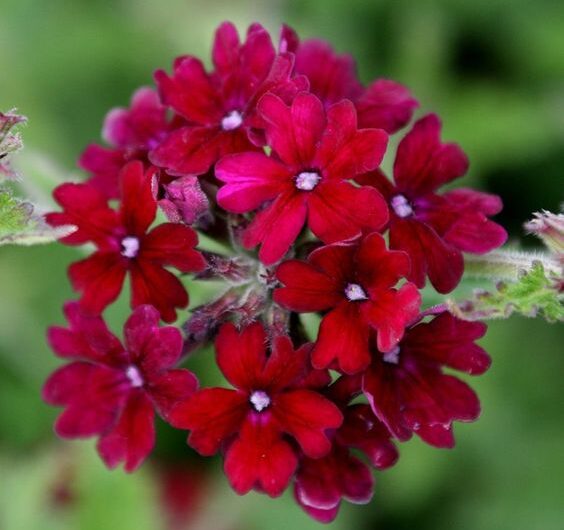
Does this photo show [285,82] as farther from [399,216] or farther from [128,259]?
[128,259]

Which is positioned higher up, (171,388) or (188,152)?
(188,152)

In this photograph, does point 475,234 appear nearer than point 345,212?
No

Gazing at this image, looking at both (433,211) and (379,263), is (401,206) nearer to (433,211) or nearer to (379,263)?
(433,211)

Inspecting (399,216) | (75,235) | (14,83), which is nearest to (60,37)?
(14,83)

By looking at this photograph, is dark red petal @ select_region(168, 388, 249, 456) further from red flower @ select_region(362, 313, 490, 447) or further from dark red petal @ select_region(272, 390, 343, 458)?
red flower @ select_region(362, 313, 490, 447)

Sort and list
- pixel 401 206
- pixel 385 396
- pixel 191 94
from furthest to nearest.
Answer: pixel 191 94
pixel 401 206
pixel 385 396

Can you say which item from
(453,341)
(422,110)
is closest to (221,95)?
(453,341)

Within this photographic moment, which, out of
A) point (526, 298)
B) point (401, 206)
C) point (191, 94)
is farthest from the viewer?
point (191, 94)

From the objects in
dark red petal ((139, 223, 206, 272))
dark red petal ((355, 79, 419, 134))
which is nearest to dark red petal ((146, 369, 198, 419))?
dark red petal ((139, 223, 206, 272))
